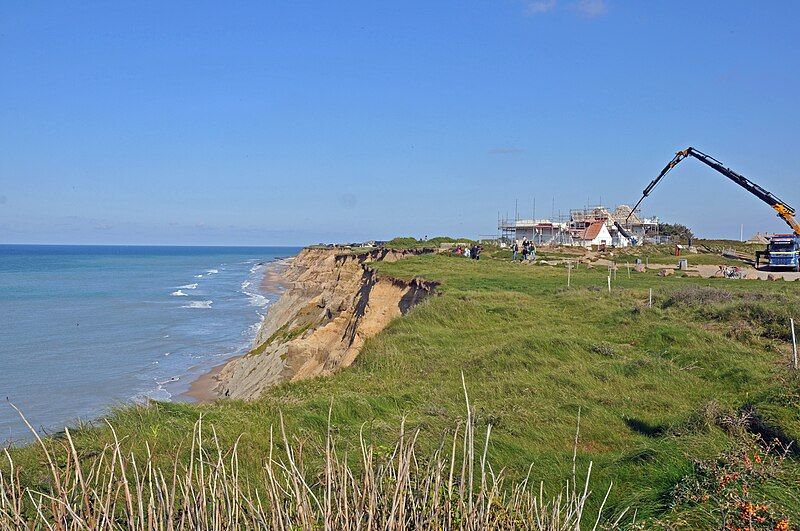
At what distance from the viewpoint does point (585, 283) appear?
2736 cm

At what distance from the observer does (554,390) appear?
11.3 metres

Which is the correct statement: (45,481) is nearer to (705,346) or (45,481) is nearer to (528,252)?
(705,346)

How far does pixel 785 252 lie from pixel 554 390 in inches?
1264

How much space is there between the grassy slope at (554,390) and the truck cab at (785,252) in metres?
21.5

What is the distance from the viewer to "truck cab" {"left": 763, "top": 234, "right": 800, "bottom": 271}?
37094 mm

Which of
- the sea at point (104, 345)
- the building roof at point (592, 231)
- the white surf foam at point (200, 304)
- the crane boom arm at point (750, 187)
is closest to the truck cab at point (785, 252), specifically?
the crane boom arm at point (750, 187)

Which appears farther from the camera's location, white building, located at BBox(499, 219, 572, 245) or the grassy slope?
white building, located at BBox(499, 219, 572, 245)

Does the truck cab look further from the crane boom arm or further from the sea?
the sea

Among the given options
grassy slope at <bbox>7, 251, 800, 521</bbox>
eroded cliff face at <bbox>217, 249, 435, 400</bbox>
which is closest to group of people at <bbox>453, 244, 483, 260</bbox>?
eroded cliff face at <bbox>217, 249, 435, 400</bbox>

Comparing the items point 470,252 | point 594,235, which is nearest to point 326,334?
point 470,252

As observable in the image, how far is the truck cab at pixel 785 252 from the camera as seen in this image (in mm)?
37094

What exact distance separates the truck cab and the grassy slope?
21.5 metres

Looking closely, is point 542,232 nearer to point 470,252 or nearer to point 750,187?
point 470,252

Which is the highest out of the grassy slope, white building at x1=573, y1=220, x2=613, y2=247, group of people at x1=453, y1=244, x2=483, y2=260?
white building at x1=573, y1=220, x2=613, y2=247
